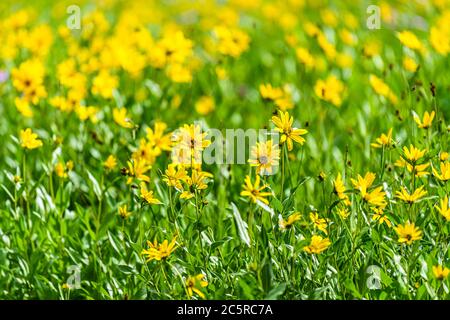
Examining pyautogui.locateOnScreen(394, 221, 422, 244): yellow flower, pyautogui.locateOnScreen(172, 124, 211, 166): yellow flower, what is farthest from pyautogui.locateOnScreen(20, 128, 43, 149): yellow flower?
pyautogui.locateOnScreen(394, 221, 422, 244): yellow flower

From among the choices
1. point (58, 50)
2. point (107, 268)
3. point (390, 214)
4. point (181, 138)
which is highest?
point (58, 50)

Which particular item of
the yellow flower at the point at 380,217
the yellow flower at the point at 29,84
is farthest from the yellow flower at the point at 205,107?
the yellow flower at the point at 380,217

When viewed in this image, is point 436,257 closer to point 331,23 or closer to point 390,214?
point 390,214

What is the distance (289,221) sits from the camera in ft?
6.54

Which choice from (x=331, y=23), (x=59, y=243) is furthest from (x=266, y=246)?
(x=331, y=23)

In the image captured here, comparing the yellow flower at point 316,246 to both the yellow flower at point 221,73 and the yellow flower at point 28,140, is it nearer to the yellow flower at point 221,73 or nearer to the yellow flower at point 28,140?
the yellow flower at point 28,140

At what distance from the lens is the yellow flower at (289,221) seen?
1.98m

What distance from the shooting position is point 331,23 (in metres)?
4.43

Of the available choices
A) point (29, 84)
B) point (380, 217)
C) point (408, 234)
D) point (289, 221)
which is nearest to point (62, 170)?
point (29, 84)

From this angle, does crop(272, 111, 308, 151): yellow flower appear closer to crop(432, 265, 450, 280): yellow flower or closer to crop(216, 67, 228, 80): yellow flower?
crop(432, 265, 450, 280): yellow flower

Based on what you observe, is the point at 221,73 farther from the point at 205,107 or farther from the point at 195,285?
the point at 195,285

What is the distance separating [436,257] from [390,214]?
0.17 metres
